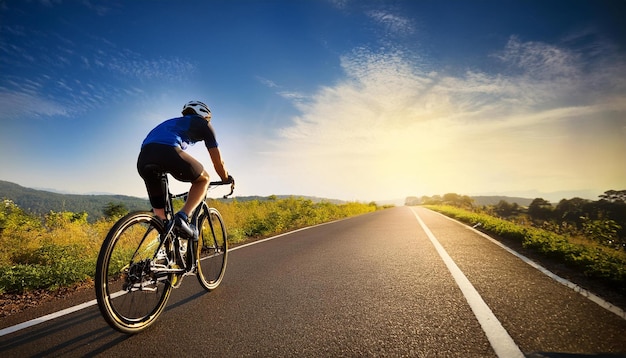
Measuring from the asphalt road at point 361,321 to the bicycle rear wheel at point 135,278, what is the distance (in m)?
0.15

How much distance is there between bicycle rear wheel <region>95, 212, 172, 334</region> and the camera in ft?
7.94

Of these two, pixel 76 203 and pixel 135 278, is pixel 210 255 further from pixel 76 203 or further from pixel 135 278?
pixel 76 203

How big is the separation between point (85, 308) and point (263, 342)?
2358 millimetres

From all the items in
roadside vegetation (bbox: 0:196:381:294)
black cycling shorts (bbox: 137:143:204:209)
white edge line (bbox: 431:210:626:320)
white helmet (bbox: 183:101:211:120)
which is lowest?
white edge line (bbox: 431:210:626:320)

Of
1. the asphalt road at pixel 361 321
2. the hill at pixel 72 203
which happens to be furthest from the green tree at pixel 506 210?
the hill at pixel 72 203

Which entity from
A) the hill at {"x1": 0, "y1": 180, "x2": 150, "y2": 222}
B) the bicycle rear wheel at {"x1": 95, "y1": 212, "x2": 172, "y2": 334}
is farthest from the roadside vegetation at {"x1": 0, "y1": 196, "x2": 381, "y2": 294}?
the bicycle rear wheel at {"x1": 95, "y1": 212, "x2": 172, "y2": 334}

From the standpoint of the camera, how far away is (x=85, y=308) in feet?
10.8

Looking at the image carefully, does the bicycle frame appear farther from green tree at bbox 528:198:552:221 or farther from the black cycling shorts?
green tree at bbox 528:198:552:221

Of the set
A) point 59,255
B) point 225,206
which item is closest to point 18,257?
point 59,255

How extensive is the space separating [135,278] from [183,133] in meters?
1.48

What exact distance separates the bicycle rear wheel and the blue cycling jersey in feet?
2.52

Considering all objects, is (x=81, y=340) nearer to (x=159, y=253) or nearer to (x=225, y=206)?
(x=159, y=253)

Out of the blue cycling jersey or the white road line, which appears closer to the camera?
the white road line

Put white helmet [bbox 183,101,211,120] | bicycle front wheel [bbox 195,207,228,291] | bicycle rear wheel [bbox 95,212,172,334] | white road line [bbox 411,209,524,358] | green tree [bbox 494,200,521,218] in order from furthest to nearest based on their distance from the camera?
green tree [bbox 494,200,521,218] → bicycle front wheel [bbox 195,207,228,291] → white helmet [bbox 183,101,211,120] → bicycle rear wheel [bbox 95,212,172,334] → white road line [bbox 411,209,524,358]
